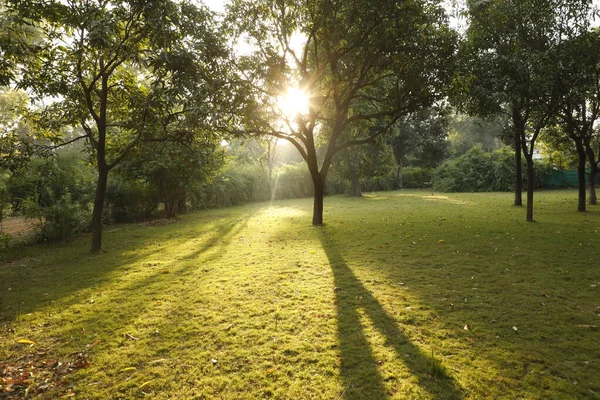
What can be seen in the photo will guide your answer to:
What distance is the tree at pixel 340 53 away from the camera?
881 centimetres

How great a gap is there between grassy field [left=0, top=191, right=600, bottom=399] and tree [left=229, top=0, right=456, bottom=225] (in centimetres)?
513

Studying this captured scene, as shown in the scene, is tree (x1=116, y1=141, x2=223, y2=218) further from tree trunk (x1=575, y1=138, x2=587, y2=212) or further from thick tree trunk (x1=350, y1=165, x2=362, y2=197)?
tree trunk (x1=575, y1=138, x2=587, y2=212)

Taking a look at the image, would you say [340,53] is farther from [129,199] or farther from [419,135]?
[419,135]

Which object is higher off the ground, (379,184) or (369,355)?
(379,184)

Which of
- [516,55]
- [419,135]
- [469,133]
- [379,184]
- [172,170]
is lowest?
[379,184]

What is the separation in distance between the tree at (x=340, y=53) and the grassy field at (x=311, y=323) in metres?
5.13

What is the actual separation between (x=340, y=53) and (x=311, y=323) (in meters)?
9.08

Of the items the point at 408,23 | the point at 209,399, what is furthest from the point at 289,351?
the point at 408,23

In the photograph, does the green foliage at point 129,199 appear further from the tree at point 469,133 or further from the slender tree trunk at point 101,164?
the tree at point 469,133

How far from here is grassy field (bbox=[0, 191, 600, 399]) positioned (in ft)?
9.07

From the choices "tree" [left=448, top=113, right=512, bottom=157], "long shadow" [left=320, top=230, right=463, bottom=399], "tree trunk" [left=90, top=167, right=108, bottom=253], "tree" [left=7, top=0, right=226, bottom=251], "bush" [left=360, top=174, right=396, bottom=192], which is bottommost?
"long shadow" [left=320, top=230, right=463, bottom=399]

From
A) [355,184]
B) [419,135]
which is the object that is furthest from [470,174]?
[355,184]

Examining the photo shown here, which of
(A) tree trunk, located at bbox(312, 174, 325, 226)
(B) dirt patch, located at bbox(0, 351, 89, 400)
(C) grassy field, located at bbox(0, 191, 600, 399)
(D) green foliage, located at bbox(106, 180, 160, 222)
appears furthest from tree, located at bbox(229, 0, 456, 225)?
(B) dirt patch, located at bbox(0, 351, 89, 400)

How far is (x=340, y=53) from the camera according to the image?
10203 millimetres
